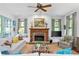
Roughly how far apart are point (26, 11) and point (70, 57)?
1.29m

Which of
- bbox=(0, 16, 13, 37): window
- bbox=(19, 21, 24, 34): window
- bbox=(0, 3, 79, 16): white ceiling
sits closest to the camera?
bbox=(0, 3, 79, 16): white ceiling

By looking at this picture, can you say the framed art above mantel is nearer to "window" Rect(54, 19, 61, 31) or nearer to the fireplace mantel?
the fireplace mantel

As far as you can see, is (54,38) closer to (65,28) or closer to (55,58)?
(65,28)

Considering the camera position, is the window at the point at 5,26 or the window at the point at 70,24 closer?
the window at the point at 5,26

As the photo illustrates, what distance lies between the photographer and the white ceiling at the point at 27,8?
262 cm

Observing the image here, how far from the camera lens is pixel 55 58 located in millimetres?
2590

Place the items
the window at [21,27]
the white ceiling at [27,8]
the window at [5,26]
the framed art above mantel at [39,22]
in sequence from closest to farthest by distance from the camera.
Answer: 1. the white ceiling at [27,8]
2. the window at [5,26]
3. the window at [21,27]
4. the framed art above mantel at [39,22]

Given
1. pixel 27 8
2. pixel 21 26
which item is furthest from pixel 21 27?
pixel 27 8

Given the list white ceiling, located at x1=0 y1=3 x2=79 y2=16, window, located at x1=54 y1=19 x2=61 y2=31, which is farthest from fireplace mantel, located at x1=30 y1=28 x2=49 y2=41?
white ceiling, located at x1=0 y1=3 x2=79 y2=16

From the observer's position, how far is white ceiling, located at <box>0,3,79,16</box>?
262cm

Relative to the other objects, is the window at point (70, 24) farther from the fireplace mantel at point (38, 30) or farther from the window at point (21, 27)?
the window at point (21, 27)

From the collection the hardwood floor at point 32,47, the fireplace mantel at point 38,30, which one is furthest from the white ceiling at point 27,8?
the hardwood floor at point 32,47

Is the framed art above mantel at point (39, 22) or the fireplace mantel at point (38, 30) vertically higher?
the framed art above mantel at point (39, 22)

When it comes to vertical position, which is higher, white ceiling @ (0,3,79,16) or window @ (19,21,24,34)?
white ceiling @ (0,3,79,16)
